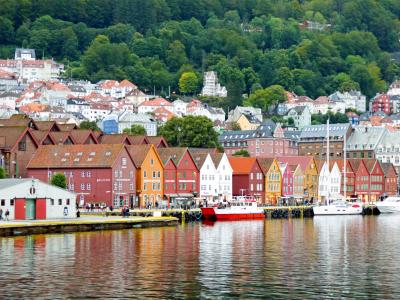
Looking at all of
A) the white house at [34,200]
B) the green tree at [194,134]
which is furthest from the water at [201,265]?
the green tree at [194,134]

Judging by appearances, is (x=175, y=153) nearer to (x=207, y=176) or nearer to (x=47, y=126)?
(x=207, y=176)

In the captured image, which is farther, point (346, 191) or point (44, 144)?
point (346, 191)

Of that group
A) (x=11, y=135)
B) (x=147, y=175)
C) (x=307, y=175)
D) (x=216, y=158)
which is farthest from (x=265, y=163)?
(x=11, y=135)

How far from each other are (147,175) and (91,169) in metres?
7.00

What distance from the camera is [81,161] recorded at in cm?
10319

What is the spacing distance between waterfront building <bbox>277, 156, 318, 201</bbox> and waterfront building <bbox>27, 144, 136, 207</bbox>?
1323 inches

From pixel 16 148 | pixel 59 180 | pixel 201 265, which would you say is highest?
pixel 16 148

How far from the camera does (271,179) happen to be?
126000mm

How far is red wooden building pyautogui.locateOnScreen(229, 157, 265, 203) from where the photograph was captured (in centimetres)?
12338

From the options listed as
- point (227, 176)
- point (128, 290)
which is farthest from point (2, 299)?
point (227, 176)

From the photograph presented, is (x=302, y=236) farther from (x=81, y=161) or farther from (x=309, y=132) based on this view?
(x=309, y=132)

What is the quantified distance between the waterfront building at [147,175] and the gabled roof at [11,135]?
1103 cm

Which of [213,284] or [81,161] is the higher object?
[81,161]

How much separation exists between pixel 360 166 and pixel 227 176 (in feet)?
102
